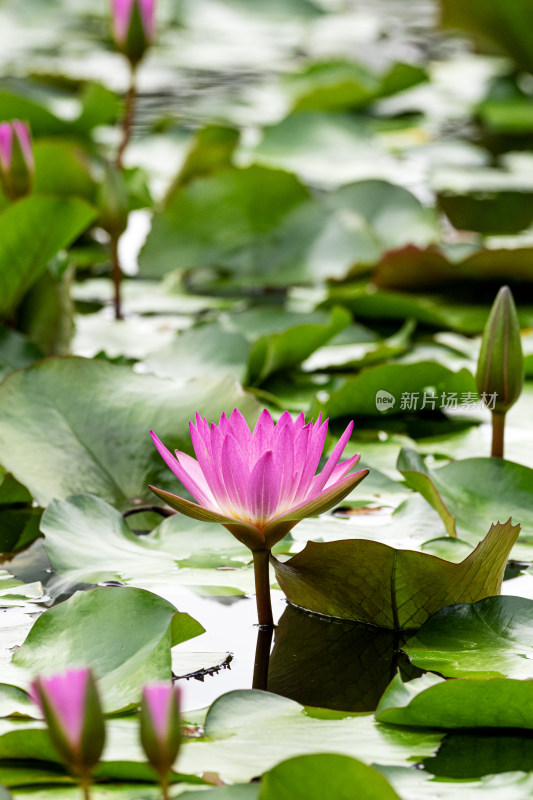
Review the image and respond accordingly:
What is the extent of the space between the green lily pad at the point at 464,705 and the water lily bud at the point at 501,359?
1.56 ft

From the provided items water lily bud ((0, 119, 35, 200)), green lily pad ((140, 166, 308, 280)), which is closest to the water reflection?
water lily bud ((0, 119, 35, 200))

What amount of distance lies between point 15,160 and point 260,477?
101 cm

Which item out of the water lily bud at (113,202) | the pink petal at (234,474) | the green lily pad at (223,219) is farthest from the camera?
the green lily pad at (223,219)

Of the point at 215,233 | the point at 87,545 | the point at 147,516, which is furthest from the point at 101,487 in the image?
the point at 215,233

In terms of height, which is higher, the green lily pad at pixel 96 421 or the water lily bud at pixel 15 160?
the water lily bud at pixel 15 160

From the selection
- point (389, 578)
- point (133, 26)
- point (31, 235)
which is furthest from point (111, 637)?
point (133, 26)

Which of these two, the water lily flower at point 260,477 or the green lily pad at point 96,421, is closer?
the water lily flower at point 260,477

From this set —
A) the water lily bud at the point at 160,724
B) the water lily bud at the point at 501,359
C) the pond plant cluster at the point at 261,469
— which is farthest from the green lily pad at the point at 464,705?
the water lily bud at the point at 501,359

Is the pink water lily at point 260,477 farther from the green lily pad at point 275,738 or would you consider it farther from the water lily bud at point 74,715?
the water lily bud at point 74,715

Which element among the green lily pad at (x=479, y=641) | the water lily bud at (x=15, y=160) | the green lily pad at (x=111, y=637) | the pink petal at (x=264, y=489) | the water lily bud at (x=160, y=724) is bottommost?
the green lily pad at (x=479, y=641)

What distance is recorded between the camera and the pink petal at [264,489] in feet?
2.86

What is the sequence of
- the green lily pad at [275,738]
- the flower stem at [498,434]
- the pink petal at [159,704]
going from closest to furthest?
the pink petal at [159,704] → the green lily pad at [275,738] → the flower stem at [498,434]

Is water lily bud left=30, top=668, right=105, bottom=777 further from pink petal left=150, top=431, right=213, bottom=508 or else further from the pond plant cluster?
pink petal left=150, top=431, right=213, bottom=508

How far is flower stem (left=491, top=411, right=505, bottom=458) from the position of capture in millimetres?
1284
